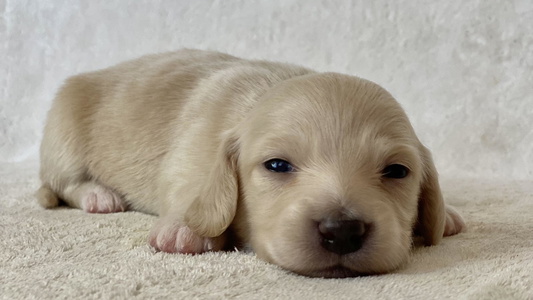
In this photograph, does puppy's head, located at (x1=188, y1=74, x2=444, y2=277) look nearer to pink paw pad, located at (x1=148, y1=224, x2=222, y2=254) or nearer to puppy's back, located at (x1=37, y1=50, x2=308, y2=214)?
pink paw pad, located at (x1=148, y1=224, x2=222, y2=254)

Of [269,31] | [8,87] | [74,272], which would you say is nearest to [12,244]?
[74,272]

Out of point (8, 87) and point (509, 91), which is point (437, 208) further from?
point (8, 87)

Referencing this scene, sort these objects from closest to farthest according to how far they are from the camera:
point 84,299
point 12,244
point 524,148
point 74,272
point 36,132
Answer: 1. point 84,299
2. point 74,272
3. point 12,244
4. point 524,148
5. point 36,132

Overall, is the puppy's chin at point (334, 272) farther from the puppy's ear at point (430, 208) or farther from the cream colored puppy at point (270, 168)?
the puppy's ear at point (430, 208)

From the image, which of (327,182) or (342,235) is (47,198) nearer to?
(327,182)

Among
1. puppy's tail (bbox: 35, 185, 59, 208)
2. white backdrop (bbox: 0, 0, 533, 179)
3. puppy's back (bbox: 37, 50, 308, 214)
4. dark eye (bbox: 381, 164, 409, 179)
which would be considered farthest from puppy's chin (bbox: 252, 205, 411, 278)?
white backdrop (bbox: 0, 0, 533, 179)

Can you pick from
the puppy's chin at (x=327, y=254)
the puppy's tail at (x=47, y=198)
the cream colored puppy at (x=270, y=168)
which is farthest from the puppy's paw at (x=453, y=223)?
the puppy's tail at (x=47, y=198)

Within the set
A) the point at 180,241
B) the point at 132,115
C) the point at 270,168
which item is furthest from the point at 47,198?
the point at 270,168

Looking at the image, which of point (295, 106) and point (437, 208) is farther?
point (437, 208)
